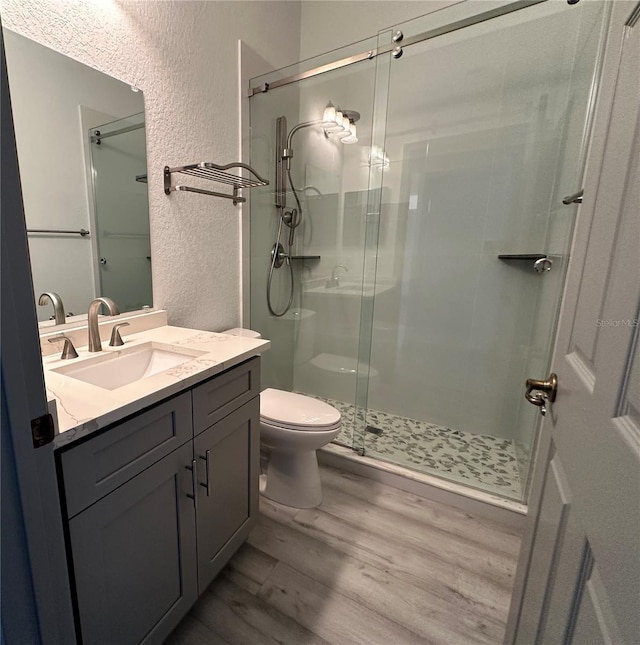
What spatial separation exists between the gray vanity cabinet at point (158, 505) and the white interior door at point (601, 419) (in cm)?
89

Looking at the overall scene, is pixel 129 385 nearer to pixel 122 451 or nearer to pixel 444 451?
pixel 122 451

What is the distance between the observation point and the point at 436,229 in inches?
89.6

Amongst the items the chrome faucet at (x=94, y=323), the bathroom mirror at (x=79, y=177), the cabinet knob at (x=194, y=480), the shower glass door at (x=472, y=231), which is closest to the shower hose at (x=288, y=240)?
the shower glass door at (x=472, y=231)

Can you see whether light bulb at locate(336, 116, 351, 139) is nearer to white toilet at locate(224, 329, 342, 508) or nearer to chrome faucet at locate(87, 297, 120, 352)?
white toilet at locate(224, 329, 342, 508)


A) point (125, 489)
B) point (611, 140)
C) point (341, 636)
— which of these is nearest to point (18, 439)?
point (125, 489)

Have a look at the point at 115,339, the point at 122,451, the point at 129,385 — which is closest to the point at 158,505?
the point at 122,451

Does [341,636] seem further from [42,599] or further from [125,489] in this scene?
[42,599]

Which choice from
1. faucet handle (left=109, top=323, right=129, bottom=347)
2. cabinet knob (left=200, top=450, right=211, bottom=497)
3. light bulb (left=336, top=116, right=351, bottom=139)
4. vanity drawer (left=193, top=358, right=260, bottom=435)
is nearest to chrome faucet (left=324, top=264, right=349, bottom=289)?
light bulb (left=336, top=116, right=351, bottom=139)

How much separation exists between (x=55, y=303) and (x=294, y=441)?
107 cm

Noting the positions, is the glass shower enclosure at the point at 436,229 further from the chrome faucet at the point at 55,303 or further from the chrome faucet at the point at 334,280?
the chrome faucet at the point at 55,303

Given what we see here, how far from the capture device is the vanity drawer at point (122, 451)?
698 millimetres

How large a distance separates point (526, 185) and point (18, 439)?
2.43 metres

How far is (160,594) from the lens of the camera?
95 cm

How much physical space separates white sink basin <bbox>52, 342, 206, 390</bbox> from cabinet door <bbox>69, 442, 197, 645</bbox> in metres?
0.40
